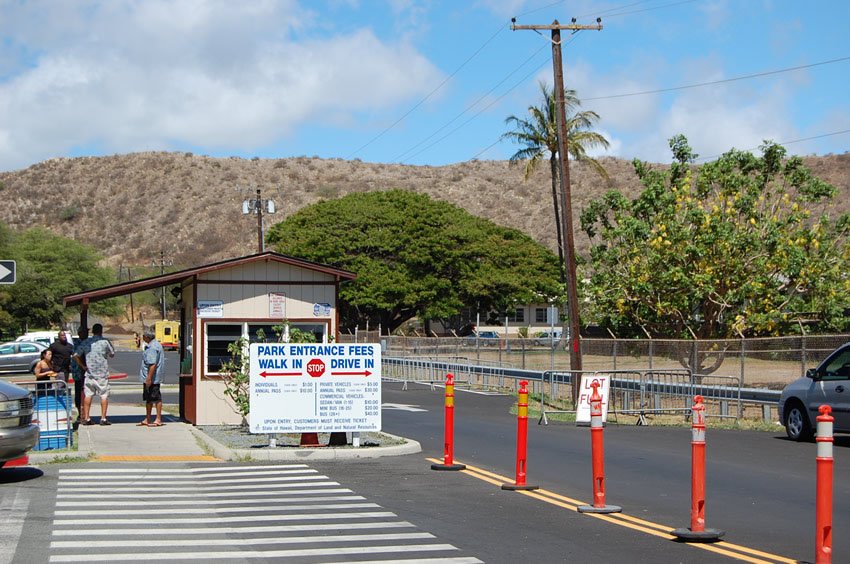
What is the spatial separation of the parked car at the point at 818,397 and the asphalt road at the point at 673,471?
0.39 m

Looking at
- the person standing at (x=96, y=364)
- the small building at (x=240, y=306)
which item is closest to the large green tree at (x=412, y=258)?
the small building at (x=240, y=306)

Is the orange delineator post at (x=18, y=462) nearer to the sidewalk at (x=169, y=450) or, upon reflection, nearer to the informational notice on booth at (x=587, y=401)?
the sidewalk at (x=169, y=450)

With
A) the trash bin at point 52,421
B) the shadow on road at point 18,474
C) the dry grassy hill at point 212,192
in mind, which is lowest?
the shadow on road at point 18,474

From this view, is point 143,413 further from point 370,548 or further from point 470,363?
point 470,363

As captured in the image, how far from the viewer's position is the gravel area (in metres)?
17.3

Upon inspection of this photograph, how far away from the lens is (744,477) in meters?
14.5

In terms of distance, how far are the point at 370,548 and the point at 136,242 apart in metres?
99.9

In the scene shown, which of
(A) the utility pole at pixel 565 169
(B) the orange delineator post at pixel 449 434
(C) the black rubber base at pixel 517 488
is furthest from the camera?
(A) the utility pole at pixel 565 169

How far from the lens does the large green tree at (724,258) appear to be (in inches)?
1394

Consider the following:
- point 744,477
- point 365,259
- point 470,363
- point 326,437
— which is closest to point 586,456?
point 744,477

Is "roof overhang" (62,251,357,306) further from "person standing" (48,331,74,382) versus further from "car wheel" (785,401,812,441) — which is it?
"car wheel" (785,401,812,441)

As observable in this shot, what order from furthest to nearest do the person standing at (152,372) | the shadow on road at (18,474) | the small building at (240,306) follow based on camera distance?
the small building at (240,306) < the person standing at (152,372) < the shadow on road at (18,474)

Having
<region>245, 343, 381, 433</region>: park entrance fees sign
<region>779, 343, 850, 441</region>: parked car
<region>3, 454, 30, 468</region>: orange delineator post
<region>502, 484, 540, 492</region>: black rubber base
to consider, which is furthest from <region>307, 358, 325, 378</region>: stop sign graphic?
<region>779, 343, 850, 441</region>: parked car

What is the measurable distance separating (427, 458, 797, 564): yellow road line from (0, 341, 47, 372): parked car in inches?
1447
